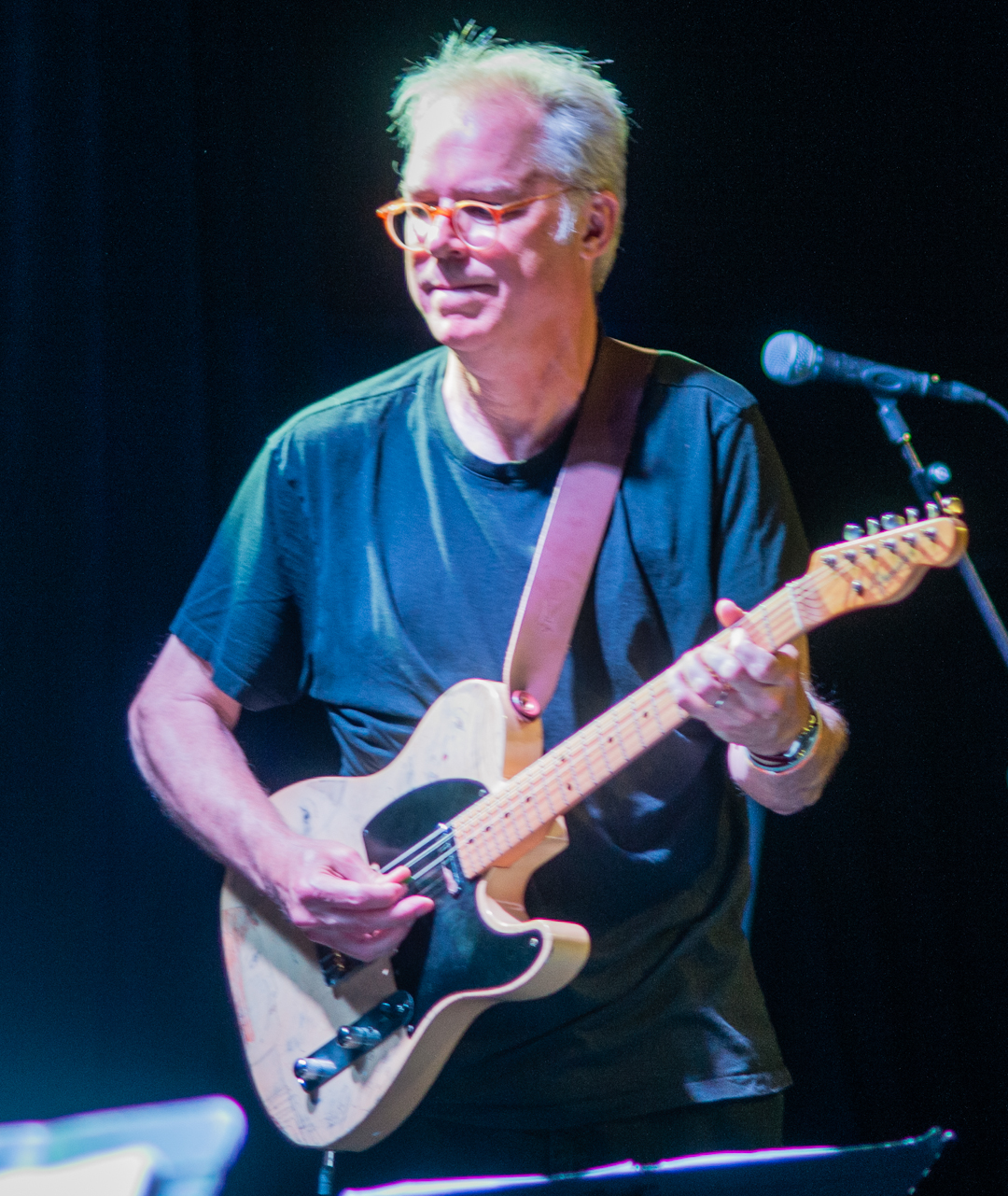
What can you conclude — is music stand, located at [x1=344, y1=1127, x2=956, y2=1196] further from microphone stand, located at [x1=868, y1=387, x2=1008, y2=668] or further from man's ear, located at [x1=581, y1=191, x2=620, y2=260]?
man's ear, located at [x1=581, y1=191, x2=620, y2=260]

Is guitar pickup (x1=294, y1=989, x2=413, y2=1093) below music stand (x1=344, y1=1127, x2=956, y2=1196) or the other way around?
below

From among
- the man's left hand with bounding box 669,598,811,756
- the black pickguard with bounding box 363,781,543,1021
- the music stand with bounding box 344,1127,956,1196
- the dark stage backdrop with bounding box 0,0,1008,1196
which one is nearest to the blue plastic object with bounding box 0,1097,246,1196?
the music stand with bounding box 344,1127,956,1196

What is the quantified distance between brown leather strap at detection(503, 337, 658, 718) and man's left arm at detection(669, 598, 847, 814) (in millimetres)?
257

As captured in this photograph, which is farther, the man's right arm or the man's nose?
the man's nose

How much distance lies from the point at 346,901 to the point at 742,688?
0.66m

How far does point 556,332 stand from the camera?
1.95 metres


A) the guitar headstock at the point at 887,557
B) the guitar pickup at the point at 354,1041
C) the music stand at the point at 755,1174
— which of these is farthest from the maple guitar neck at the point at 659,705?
the music stand at the point at 755,1174

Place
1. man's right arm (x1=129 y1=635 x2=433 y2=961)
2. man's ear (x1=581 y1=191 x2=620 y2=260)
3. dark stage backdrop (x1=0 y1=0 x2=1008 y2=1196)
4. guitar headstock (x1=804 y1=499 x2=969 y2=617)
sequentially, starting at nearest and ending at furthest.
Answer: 1. guitar headstock (x1=804 y1=499 x2=969 y2=617)
2. man's right arm (x1=129 y1=635 x2=433 y2=961)
3. man's ear (x1=581 y1=191 x2=620 y2=260)
4. dark stage backdrop (x1=0 y1=0 x2=1008 y2=1196)

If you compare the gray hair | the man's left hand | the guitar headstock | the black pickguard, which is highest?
the gray hair

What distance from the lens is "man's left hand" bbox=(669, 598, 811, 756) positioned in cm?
151

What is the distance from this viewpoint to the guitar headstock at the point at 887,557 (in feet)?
4.89

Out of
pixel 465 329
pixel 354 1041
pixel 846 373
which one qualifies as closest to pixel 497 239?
pixel 465 329

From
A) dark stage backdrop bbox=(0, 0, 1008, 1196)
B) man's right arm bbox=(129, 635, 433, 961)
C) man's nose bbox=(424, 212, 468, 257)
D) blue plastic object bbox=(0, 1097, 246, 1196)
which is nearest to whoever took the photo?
blue plastic object bbox=(0, 1097, 246, 1196)

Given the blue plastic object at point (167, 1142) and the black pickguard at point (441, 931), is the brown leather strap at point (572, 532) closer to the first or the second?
the black pickguard at point (441, 931)
